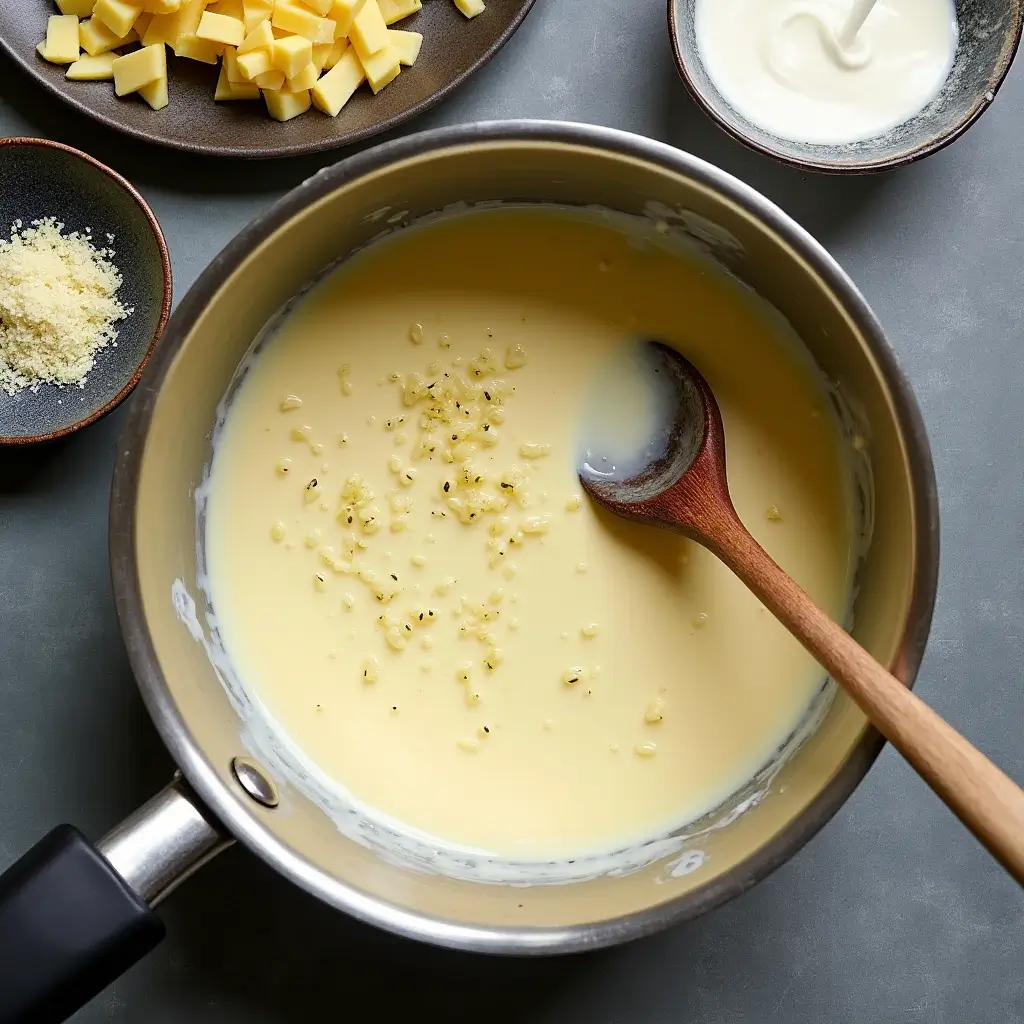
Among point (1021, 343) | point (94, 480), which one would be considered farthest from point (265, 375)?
point (1021, 343)

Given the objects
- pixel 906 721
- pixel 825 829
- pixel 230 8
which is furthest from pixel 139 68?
pixel 825 829

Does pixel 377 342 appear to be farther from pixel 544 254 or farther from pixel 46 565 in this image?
pixel 46 565

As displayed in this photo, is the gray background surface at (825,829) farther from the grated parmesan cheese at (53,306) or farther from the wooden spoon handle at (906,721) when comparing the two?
the wooden spoon handle at (906,721)

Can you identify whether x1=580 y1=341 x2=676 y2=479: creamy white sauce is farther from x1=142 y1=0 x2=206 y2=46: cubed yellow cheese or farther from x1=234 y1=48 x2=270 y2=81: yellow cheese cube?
x1=142 y1=0 x2=206 y2=46: cubed yellow cheese

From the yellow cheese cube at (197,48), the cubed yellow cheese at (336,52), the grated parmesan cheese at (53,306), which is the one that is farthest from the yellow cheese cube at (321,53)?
the grated parmesan cheese at (53,306)

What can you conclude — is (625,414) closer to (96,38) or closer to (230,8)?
(230,8)

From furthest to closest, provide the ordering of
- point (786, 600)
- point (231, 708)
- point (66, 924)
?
point (231, 708), point (786, 600), point (66, 924)
